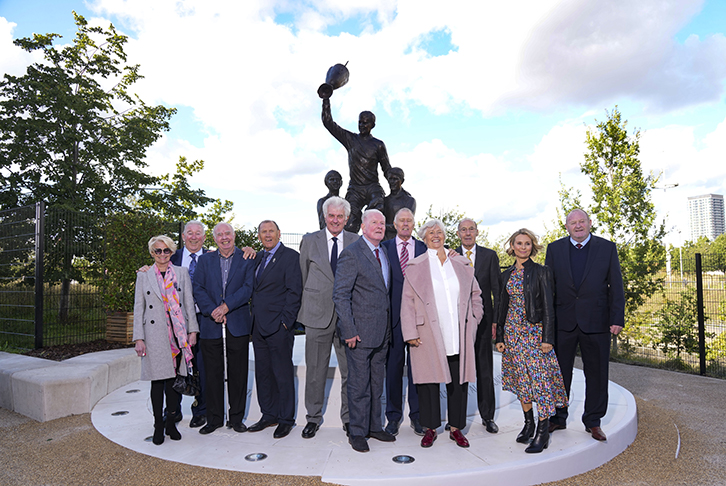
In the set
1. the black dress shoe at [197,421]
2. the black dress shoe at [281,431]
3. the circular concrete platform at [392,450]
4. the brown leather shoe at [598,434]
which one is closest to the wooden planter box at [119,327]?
the circular concrete platform at [392,450]

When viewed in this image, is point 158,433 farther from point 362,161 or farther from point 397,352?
point 362,161

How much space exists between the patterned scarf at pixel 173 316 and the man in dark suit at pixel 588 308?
332 cm

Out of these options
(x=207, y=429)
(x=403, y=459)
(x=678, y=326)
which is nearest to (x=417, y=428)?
(x=403, y=459)

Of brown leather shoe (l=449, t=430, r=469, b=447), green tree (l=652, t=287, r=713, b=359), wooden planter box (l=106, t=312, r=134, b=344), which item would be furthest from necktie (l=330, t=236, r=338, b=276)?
green tree (l=652, t=287, r=713, b=359)

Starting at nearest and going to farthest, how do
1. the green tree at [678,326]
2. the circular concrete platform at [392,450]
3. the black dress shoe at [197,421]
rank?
1. the circular concrete platform at [392,450]
2. the black dress shoe at [197,421]
3. the green tree at [678,326]

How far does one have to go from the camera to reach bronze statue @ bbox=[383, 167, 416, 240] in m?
5.98

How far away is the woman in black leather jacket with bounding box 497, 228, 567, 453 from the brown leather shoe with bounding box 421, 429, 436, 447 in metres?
0.73

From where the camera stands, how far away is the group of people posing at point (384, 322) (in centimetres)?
373

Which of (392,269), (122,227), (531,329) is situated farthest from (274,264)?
(122,227)

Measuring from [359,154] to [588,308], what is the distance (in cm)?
356

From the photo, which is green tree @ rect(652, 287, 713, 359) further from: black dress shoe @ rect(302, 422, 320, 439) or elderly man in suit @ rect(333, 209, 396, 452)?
black dress shoe @ rect(302, 422, 320, 439)

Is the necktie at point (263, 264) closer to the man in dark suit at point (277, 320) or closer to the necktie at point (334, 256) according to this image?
the man in dark suit at point (277, 320)

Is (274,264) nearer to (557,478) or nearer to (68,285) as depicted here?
(557,478)

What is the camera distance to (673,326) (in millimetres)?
8648
